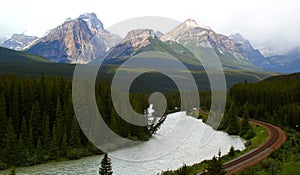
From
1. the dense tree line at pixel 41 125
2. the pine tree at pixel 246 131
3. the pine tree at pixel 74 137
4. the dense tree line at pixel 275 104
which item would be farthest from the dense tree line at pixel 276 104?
the pine tree at pixel 74 137

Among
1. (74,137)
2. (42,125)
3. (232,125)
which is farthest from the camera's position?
(232,125)

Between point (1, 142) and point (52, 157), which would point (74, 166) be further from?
point (1, 142)

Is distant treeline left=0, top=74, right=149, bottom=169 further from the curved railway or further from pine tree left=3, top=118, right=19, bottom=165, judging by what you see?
the curved railway

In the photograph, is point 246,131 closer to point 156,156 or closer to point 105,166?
point 156,156

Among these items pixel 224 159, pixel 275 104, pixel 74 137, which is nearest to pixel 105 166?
pixel 224 159

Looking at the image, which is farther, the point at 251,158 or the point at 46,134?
the point at 46,134

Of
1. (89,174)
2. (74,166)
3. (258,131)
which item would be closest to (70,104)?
(74,166)

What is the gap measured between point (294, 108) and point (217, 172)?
241 feet

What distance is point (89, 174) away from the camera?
48000 mm

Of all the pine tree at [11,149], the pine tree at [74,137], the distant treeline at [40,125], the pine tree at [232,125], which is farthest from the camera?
the pine tree at [232,125]

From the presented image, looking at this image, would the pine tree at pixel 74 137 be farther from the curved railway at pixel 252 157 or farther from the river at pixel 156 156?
the curved railway at pixel 252 157

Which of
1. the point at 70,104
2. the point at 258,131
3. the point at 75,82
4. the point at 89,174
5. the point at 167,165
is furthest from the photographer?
the point at 258,131

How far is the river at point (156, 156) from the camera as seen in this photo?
5059 centimetres

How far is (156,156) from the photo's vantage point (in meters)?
59.9
